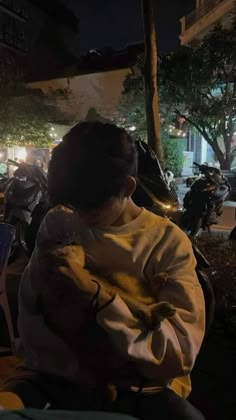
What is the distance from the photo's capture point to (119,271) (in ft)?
4.59

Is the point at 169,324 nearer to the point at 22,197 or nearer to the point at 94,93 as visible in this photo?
the point at 22,197

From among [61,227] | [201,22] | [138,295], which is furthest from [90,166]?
[201,22]

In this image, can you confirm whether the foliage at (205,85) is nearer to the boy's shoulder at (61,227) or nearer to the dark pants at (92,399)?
the boy's shoulder at (61,227)

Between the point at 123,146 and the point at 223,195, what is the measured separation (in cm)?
459

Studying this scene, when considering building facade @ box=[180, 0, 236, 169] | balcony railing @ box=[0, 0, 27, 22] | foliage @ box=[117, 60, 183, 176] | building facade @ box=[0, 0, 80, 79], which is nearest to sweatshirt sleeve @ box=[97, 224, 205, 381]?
foliage @ box=[117, 60, 183, 176]

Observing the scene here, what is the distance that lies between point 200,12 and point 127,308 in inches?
891

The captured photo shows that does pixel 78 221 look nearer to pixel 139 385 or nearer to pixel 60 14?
pixel 139 385

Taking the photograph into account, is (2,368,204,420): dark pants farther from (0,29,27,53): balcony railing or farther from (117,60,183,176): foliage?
(0,29,27,53): balcony railing

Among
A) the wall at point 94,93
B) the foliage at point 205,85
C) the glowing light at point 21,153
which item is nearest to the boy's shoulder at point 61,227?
the foliage at point 205,85

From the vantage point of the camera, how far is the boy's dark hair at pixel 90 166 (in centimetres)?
133

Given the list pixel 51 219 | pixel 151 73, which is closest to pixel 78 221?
pixel 51 219

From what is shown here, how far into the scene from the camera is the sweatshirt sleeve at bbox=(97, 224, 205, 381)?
124 centimetres

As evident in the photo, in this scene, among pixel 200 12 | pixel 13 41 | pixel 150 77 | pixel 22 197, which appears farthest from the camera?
pixel 13 41

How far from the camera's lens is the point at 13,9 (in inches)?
1128
